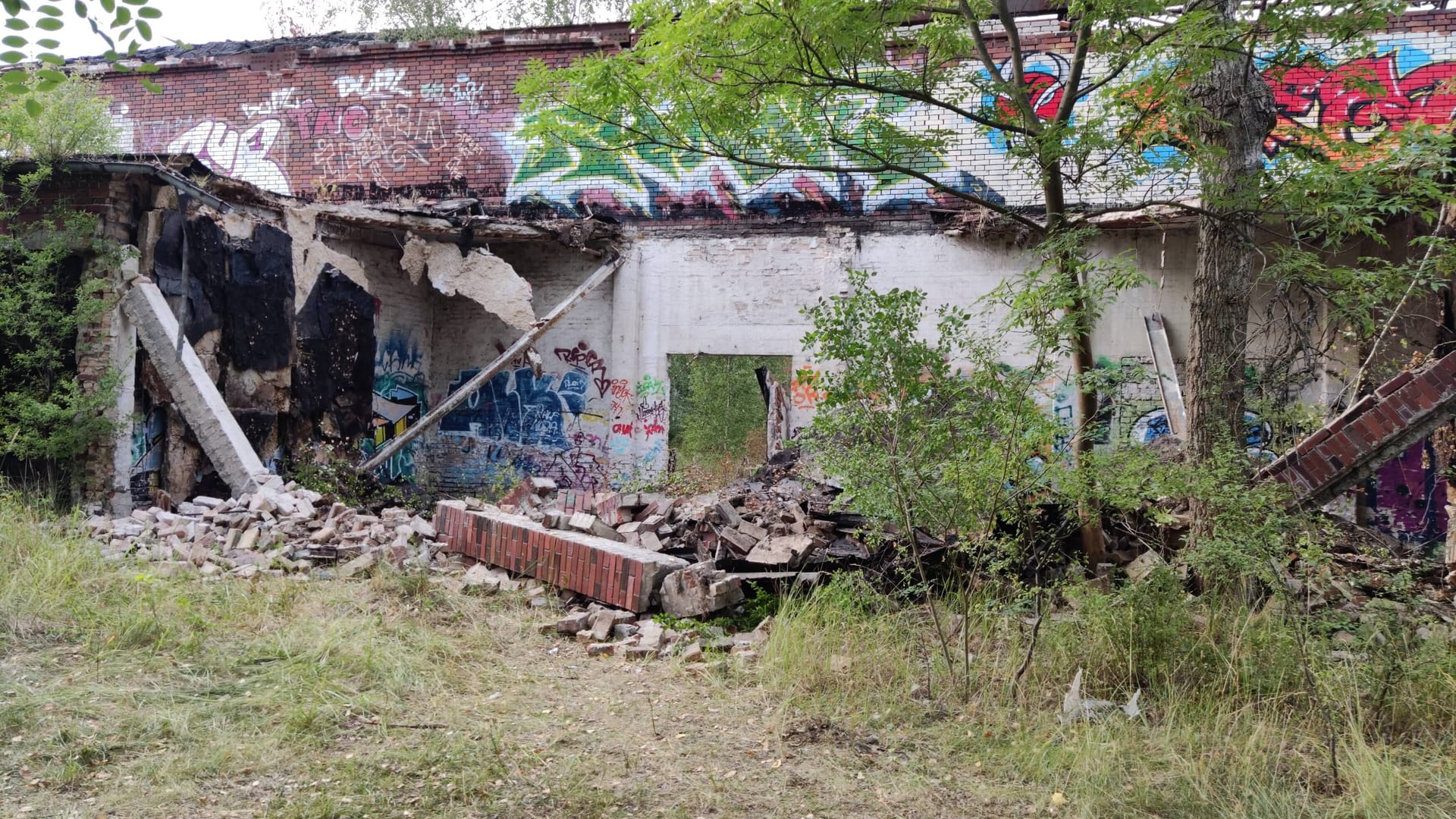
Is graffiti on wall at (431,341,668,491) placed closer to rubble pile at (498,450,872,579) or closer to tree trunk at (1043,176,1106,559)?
rubble pile at (498,450,872,579)

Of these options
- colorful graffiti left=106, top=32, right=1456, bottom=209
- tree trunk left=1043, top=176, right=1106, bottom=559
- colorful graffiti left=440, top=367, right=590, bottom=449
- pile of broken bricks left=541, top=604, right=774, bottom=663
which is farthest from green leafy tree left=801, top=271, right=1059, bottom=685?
colorful graffiti left=440, top=367, right=590, bottom=449

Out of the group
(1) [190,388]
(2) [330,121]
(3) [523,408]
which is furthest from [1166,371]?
(2) [330,121]

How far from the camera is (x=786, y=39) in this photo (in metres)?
5.28

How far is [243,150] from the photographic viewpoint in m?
14.8

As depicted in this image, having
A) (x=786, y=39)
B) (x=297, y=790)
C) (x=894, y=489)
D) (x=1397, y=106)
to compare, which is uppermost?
(x=1397, y=106)

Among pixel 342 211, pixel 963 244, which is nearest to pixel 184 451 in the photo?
pixel 342 211

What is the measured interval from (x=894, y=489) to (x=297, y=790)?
310cm

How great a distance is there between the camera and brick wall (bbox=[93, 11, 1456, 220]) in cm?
1203

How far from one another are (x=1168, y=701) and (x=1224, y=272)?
347cm

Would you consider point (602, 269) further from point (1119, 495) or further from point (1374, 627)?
point (1374, 627)

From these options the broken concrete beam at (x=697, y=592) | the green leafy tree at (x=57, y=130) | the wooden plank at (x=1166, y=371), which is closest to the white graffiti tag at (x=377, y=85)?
the green leafy tree at (x=57, y=130)

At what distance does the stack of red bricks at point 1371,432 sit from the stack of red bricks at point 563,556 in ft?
14.1

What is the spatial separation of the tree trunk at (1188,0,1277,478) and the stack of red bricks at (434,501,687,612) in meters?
3.88

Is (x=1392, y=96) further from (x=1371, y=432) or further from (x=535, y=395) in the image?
(x=535, y=395)
